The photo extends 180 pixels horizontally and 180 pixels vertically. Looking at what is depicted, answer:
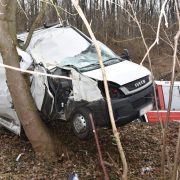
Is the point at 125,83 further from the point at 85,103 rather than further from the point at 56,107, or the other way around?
the point at 56,107

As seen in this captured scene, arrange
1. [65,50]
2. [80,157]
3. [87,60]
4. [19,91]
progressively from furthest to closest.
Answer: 1. [65,50]
2. [87,60]
3. [80,157]
4. [19,91]

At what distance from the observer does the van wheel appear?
669 cm

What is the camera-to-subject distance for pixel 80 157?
7391 millimetres

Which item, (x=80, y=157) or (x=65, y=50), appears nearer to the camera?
(x=80, y=157)

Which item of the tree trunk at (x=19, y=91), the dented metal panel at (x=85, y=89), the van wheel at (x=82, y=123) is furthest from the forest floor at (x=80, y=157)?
the dented metal panel at (x=85, y=89)

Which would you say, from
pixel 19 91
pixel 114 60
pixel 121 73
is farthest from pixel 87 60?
pixel 19 91

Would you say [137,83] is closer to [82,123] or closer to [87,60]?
[87,60]

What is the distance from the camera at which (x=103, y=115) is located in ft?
21.9

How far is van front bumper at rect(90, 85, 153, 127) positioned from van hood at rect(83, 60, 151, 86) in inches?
10.6

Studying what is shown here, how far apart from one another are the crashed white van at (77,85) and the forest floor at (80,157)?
0.44 metres

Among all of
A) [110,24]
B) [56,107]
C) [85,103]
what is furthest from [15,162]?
[110,24]

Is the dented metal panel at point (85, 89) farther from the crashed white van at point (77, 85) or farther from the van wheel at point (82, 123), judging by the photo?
the van wheel at point (82, 123)

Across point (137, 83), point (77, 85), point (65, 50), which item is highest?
point (65, 50)

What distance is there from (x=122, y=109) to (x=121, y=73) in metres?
0.64
